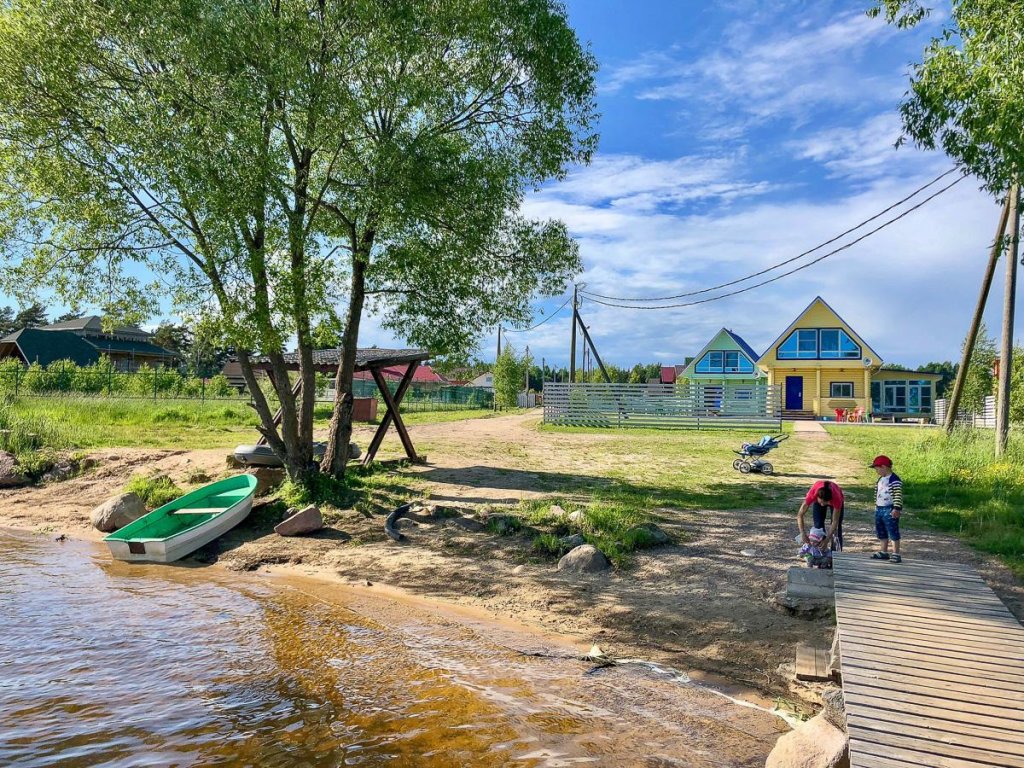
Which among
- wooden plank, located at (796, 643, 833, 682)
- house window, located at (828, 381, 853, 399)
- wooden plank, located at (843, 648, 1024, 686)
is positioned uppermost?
house window, located at (828, 381, 853, 399)

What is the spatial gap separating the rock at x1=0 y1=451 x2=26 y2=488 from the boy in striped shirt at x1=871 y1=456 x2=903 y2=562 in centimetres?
1665

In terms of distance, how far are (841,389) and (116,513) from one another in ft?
130

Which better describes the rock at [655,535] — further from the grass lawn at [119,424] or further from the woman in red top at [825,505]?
the grass lawn at [119,424]

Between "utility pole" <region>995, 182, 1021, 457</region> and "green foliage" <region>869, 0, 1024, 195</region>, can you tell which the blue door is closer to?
"utility pole" <region>995, 182, 1021, 457</region>

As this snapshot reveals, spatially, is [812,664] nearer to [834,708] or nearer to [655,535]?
[834,708]

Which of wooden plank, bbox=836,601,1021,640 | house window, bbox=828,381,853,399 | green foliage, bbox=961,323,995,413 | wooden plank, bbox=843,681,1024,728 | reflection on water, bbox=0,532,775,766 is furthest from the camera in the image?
house window, bbox=828,381,853,399

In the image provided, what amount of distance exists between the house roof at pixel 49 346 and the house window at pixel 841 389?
48.8 m

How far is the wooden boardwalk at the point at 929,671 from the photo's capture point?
3.38m

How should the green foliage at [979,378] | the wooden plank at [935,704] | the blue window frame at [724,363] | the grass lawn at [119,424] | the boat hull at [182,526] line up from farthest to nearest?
the blue window frame at [724,363], the green foliage at [979,378], the grass lawn at [119,424], the boat hull at [182,526], the wooden plank at [935,704]

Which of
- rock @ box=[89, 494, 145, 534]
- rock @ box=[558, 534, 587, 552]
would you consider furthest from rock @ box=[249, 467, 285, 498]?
rock @ box=[558, 534, 587, 552]

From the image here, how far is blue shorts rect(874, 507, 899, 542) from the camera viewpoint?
6781mm

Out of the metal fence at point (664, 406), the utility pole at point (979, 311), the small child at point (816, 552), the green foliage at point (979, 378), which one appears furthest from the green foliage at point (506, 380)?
the small child at point (816, 552)

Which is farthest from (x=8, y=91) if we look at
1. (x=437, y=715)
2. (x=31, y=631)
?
(x=437, y=715)

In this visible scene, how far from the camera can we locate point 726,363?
46.3 m
